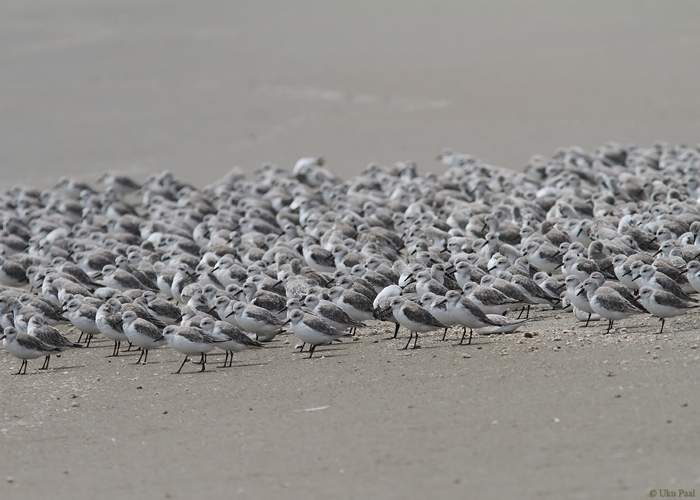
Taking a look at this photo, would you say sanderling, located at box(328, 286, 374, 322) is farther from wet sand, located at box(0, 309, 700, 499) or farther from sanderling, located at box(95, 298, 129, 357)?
sanderling, located at box(95, 298, 129, 357)

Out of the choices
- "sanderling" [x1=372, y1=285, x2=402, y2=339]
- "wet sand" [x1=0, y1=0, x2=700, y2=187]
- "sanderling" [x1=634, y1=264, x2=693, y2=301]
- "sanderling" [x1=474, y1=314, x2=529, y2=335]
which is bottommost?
"wet sand" [x1=0, y1=0, x2=700, y2=187]

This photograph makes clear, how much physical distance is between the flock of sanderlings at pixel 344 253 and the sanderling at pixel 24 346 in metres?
0.02

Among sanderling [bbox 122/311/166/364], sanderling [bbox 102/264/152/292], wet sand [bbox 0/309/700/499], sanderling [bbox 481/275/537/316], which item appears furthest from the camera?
sanderling [bbox 102/264/152/292]

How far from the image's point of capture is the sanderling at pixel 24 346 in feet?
37.6

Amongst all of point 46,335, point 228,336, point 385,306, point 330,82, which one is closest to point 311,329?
point 228,336

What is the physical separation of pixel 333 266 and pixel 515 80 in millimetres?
16684

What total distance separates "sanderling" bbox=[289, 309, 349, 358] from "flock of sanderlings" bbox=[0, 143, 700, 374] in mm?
19

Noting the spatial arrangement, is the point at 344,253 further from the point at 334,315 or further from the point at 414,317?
the point at 414,317

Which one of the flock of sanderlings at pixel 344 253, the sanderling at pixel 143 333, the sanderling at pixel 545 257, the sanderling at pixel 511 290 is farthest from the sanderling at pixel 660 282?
the sanderling at pixel 143 333

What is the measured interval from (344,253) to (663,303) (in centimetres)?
498

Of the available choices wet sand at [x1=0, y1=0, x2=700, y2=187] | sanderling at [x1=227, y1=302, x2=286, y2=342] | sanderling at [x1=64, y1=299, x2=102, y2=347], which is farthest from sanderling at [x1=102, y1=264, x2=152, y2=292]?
wet sand at [x1=0, y1=0, x2=700, y2=187]

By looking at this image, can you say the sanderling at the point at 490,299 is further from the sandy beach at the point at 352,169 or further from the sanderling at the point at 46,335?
the sanderling at the point at 46,335

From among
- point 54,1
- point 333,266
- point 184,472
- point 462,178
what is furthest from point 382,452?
point 54,1

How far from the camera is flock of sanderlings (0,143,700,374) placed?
37.6ft
